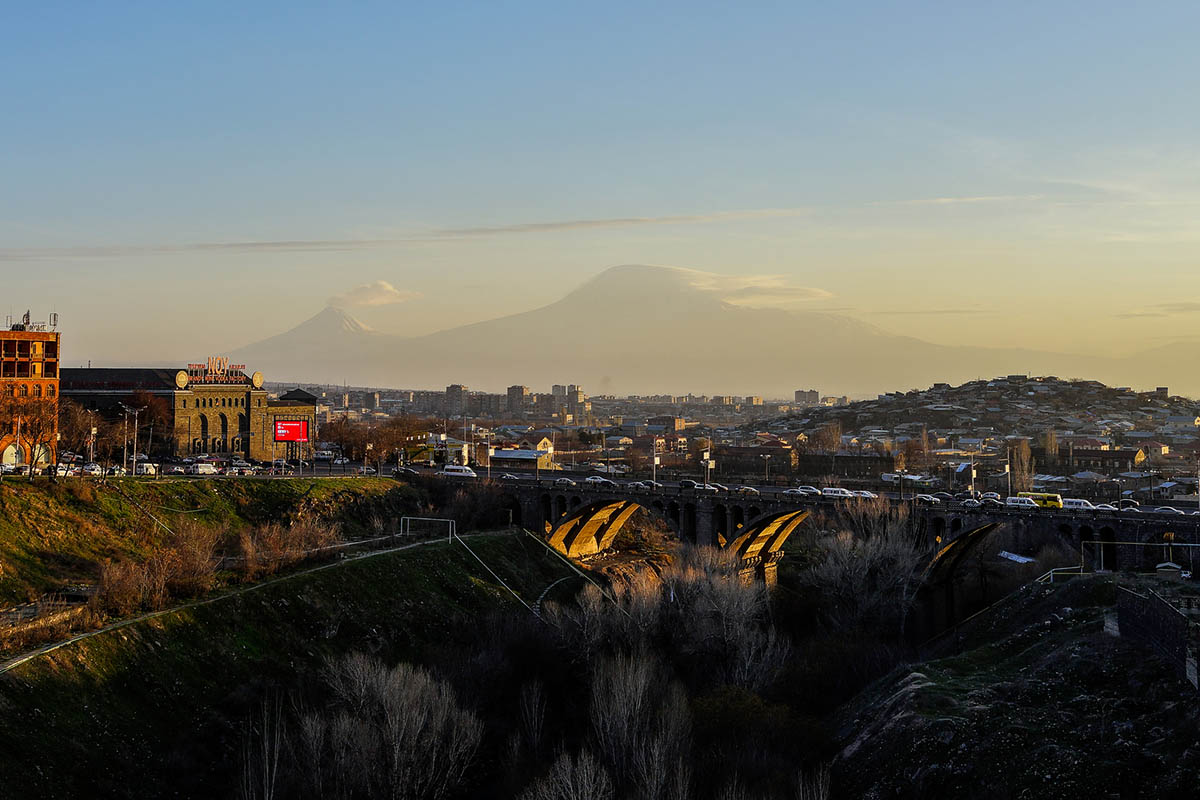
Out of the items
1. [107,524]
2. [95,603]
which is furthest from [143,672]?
[107,524]

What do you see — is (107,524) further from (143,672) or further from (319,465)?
(319,465)

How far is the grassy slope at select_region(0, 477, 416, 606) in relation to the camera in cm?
4241

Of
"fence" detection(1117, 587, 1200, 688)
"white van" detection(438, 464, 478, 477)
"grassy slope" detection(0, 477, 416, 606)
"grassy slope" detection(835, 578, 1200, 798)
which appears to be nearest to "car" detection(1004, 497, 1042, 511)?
"grassy slope" detection(835, 578, 1200, 798)

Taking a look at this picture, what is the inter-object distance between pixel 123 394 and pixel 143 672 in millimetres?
59662

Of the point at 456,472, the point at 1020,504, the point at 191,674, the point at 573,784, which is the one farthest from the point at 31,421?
the point at 1020,504

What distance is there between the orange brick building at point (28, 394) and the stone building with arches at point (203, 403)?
11.3 metres

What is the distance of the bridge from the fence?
19756 mm

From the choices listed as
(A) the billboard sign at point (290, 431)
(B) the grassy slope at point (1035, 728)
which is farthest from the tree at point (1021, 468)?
(B) the grassy slope at point (1035, 728)

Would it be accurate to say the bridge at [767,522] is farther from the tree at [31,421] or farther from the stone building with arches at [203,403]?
the tree at [31,421]

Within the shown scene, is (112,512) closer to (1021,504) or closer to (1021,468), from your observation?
(1021,504)

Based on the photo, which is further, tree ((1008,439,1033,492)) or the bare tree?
tree ((1008,439,1033,492))

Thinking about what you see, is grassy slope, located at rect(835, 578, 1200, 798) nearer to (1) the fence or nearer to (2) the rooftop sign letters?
(1) the fence

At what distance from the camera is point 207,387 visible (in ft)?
299

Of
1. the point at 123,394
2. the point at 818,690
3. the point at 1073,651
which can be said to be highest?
the point at 123,394
